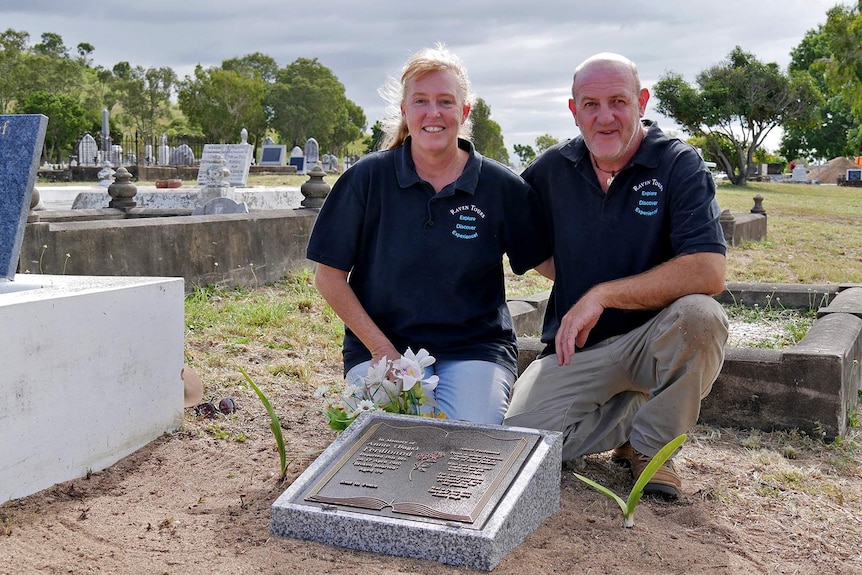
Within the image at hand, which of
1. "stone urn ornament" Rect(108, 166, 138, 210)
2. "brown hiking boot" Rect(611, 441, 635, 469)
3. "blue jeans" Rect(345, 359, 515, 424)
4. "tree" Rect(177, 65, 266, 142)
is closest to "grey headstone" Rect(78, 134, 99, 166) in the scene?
"tree" Rect(177, 65, 266, 142)

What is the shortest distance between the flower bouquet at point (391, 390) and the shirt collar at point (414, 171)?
692 mm

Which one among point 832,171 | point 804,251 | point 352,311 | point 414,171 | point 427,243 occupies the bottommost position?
point 804,251

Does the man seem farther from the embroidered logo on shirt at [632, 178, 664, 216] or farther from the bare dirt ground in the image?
the bare dirt ground

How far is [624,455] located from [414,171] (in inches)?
56.1

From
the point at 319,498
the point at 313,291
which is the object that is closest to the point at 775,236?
the point at 313,291

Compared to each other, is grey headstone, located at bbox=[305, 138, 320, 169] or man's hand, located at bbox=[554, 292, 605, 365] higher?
grey headstone, located at bbox=[305, 138, 320, 169]

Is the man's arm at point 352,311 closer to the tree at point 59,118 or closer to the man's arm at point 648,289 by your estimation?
the man's arm at point 648,289

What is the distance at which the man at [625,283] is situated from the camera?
323 centimetres

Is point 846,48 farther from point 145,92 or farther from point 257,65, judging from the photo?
point 257,65

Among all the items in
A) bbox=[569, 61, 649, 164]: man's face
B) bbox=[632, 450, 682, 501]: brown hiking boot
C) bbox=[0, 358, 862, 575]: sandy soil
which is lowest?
bbox=[0, 358, 862, 575]: sandy soil

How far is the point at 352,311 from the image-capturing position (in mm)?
3531

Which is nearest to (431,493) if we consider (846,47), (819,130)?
(846,47)

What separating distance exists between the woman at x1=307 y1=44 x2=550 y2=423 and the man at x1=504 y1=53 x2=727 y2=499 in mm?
194

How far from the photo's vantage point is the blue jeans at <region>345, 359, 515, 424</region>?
11.4 ft
